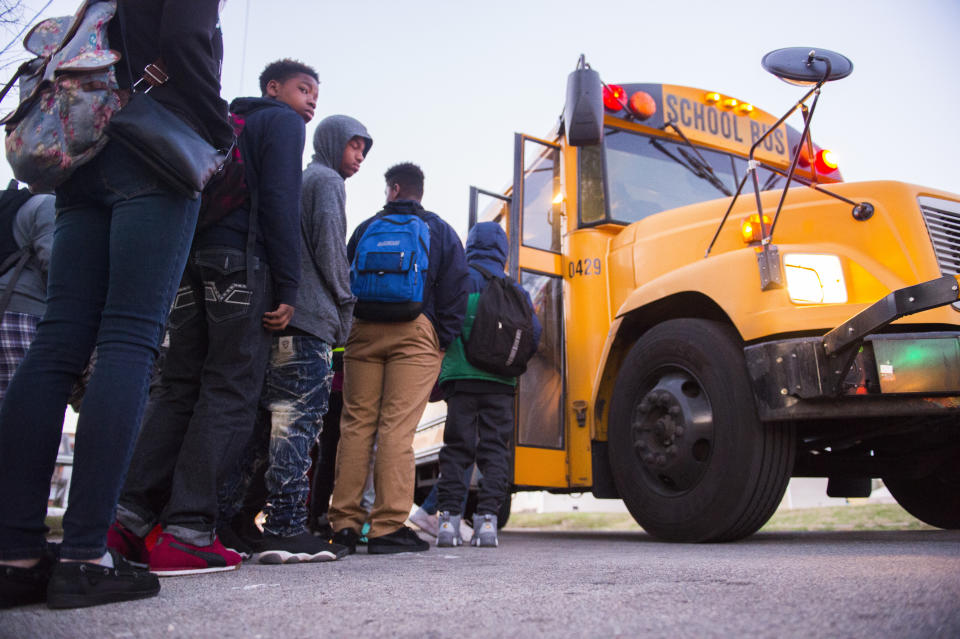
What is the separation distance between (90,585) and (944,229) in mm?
3103

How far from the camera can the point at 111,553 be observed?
1530 millimetres

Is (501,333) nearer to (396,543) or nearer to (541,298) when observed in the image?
(541,298)

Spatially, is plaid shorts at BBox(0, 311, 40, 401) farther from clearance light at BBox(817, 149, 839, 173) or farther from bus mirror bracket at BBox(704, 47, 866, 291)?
clearance light at BBox(817, 149, 839, 173)

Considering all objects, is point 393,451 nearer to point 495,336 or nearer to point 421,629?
point 495,336

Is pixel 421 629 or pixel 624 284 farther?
pixel 624 284

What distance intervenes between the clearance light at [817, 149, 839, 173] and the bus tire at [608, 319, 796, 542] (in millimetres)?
2036

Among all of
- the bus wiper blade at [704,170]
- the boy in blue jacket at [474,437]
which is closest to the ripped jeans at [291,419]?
the boy in blue jacket at [474,437]

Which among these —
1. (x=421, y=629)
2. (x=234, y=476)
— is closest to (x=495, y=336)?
(x=234, y=476)

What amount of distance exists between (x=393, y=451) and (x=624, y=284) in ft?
5.30

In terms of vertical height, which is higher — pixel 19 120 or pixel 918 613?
pixel 19 120

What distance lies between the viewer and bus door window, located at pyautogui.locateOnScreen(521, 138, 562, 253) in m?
4.39

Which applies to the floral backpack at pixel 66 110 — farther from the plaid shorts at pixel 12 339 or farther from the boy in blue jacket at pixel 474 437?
the boy in blue jacket at pixel 474 437

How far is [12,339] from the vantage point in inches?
100

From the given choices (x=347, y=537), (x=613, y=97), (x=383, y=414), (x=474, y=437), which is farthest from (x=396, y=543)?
(x=613, y=97)
